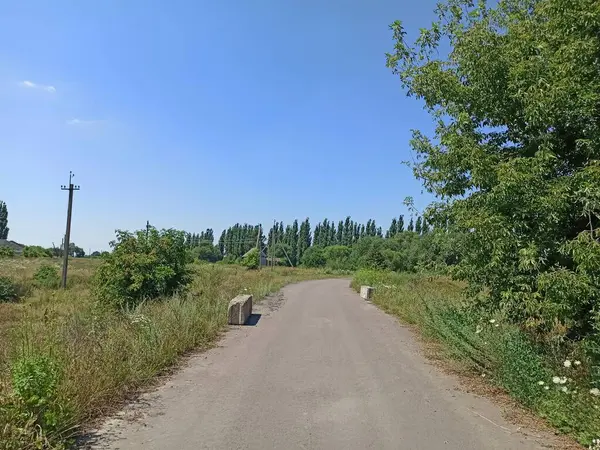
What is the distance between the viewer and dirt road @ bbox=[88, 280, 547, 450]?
4.85 meters

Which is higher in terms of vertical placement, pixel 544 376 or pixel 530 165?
pixel 530 165

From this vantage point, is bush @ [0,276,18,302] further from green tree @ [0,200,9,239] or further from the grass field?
green tree @ [0,200,9,239]

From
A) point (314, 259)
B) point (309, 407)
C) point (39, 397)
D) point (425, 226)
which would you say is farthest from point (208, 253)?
point (39, 397)

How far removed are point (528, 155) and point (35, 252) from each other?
83.3m

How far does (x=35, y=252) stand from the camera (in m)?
76.1

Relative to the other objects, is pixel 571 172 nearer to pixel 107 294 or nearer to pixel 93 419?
pixel 93 419

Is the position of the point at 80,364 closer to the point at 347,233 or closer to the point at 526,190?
the point at 526,190

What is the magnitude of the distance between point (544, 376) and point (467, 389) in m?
1.40

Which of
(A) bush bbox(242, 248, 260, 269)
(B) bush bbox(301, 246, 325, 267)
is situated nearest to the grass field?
(A) bush bbox(242, 248, 260, 269)

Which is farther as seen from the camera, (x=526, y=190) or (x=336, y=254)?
(x=336, y=254)

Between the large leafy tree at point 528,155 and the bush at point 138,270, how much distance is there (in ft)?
34.0

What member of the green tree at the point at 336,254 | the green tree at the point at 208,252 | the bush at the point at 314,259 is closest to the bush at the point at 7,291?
the green tree at the point at 336,254

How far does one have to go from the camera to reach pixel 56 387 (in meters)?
4.64

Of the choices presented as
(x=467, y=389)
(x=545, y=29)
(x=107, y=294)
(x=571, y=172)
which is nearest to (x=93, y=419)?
(x=467, y=389)
